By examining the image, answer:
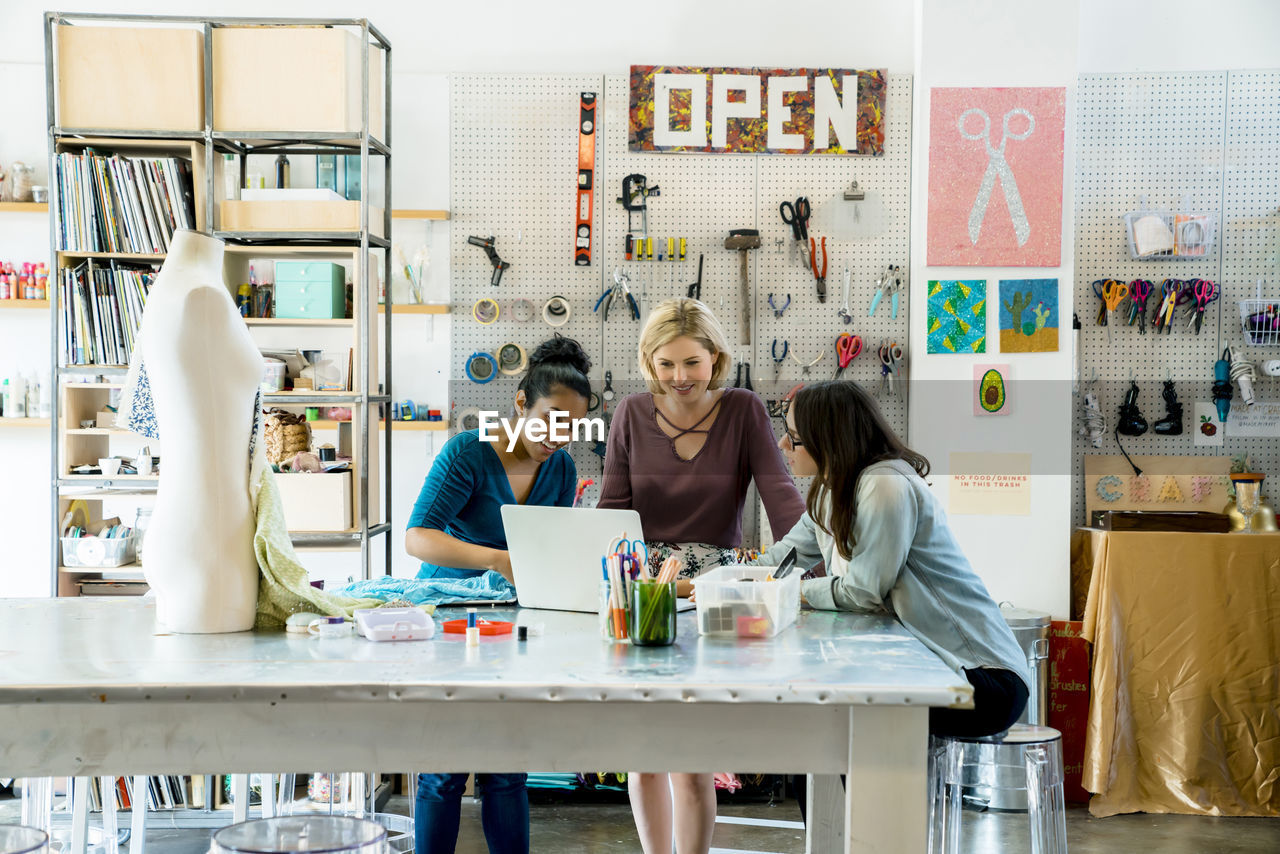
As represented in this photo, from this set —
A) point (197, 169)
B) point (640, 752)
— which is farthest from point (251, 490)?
point (197, 169)

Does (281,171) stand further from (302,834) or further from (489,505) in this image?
(302,834)

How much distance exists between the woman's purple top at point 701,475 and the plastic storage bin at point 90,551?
183cm

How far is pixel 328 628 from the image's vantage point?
1.84m

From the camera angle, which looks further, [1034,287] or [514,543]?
[1034,287]

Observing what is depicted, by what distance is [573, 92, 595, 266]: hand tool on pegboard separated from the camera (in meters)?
4.23

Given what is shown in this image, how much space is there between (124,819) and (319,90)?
2469 mm

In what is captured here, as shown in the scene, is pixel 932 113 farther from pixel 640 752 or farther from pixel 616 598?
pixel 640 752

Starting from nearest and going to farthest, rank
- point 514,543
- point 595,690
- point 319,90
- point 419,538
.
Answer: point 595,690
point 514,543
point 419,538
point 319,90

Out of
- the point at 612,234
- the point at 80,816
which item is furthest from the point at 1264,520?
the point at 80,816

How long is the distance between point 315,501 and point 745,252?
1.86 meters

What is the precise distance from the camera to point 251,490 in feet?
6.20

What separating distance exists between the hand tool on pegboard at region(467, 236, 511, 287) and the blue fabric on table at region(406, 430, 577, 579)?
1636mm

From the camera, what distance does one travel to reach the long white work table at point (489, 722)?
149 centimetres

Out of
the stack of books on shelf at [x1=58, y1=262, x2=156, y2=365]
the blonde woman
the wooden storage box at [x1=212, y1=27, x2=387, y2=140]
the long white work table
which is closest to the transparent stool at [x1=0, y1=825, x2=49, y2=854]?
the long white work table
